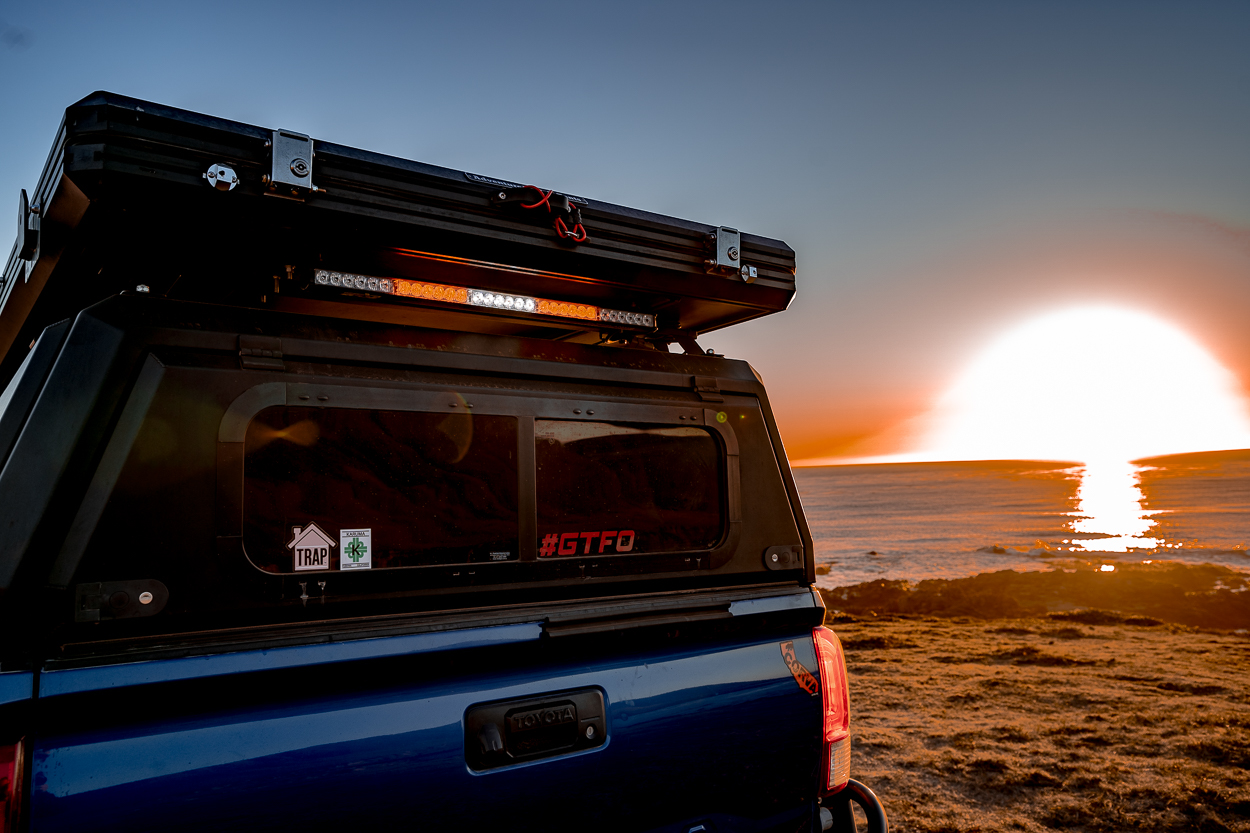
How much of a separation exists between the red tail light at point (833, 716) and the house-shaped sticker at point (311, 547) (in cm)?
157

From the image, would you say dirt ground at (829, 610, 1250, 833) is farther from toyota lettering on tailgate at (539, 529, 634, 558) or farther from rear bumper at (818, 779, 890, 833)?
toyota lettering on tailgate at (539, 529, 634, 558)

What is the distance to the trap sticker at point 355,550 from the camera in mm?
1953

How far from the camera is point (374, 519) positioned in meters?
2.02

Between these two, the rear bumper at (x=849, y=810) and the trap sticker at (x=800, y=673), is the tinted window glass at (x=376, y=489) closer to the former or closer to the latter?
the trap sticker at (x=800, y=673)

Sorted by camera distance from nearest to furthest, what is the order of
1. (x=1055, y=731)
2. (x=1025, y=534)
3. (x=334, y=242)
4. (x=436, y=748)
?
(x=436, y=748), (x=334, y=242), (x=1055, y=731), (x=1025, y=534)

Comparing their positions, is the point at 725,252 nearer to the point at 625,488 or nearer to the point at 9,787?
the point at 625,488

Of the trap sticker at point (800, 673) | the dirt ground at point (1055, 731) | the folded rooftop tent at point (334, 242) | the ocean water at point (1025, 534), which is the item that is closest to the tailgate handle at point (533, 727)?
the trap sticker at point (800, 673)

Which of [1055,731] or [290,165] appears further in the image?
[1055,731]

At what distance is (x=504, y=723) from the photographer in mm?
1896

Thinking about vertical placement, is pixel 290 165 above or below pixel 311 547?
above

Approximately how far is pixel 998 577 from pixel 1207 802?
455 inches

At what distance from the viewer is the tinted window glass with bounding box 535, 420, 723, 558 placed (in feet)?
7.68

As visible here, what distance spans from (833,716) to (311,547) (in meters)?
1.69

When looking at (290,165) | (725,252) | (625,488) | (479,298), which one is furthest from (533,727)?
(725,252)
